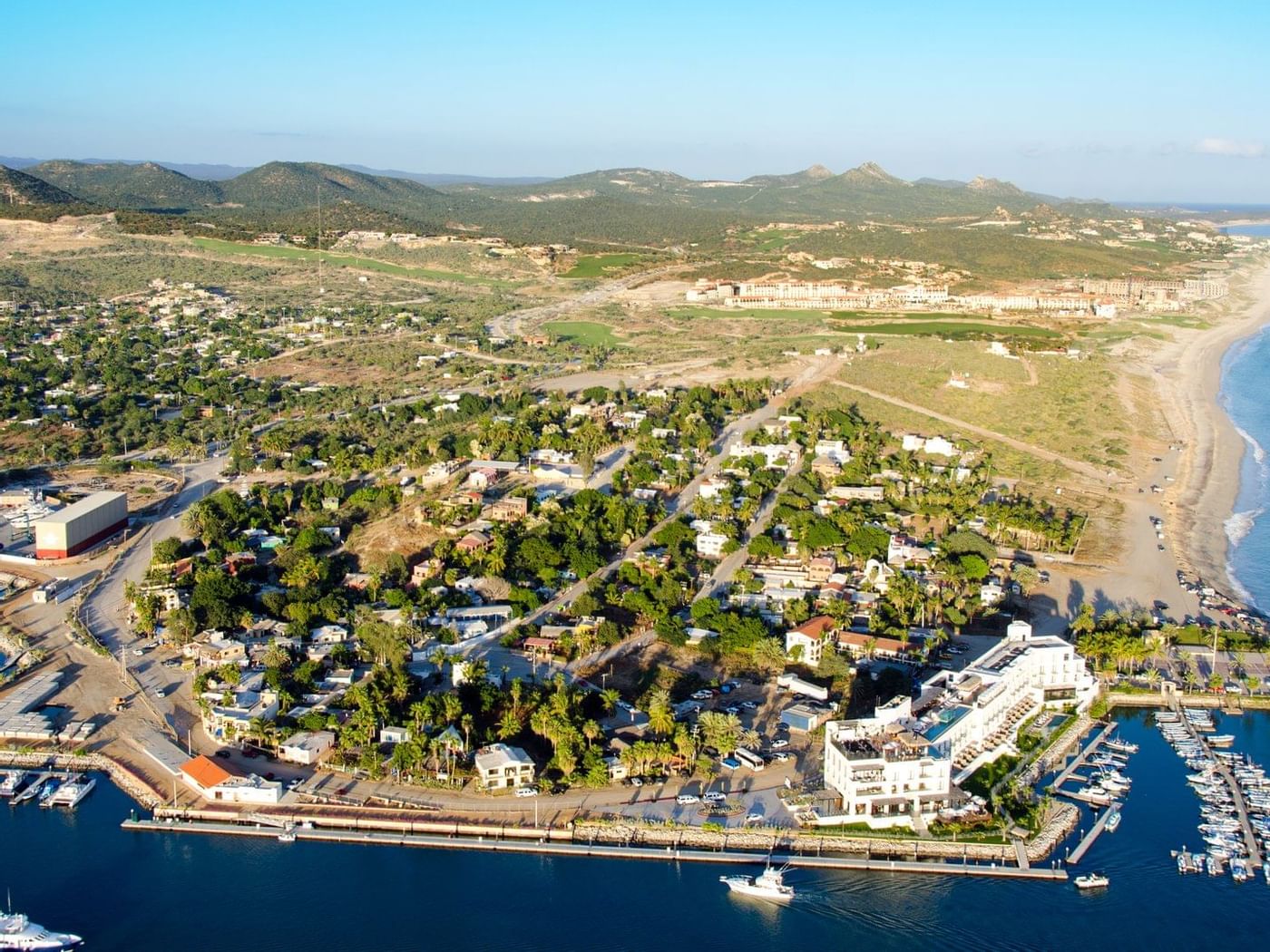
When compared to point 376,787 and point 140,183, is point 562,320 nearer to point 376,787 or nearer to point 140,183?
point 376,787

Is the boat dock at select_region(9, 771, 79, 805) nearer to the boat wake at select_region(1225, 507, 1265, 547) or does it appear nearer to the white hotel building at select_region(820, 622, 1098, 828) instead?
the white hotel building at select_region(820, 622, 1098, 828)

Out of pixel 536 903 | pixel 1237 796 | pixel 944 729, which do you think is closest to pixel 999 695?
pixel 944 729

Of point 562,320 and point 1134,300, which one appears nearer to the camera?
point 562,320

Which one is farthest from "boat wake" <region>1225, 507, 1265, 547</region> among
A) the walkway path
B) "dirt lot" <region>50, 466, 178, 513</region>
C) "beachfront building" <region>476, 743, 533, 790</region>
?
"dirt lot" <region>50, 466, 178, 513</region>

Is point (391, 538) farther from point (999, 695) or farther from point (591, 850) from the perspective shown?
point (999, 695)

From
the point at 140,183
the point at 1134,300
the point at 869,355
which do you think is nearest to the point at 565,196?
the point at 140,183

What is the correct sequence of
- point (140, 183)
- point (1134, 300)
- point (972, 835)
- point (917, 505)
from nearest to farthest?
1. point (972, 835)
2. point (917, 505)
3. point (1134, 300)
4. point (140, 183)
